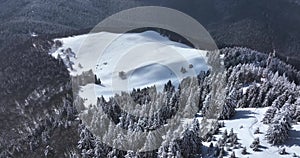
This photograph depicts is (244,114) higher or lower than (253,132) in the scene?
higher

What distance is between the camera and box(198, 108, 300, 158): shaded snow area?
9306 centimetres

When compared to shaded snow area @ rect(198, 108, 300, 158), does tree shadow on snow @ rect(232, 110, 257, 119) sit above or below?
above

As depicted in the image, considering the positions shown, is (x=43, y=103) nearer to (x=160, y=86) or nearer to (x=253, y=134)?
(x=160, y=86)

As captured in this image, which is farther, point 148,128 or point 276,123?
point 148,128

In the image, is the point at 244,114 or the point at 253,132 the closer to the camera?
the point at 253,132

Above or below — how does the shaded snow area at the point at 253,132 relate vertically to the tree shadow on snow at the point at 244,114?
below

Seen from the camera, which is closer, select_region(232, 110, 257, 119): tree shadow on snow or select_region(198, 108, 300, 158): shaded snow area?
select_region(198, 108, 300, 158): shaded snow area

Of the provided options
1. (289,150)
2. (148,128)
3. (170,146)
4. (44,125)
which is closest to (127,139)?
(148,128)

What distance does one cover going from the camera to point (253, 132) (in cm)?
10250

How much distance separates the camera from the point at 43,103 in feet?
629

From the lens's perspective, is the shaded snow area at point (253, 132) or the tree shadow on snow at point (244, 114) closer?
the shaded snow area at point (253, 132)

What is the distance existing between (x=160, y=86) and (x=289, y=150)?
88355 millimetres

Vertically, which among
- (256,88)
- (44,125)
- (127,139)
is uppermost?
(256,88)

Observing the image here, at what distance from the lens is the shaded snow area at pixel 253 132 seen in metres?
93.1
